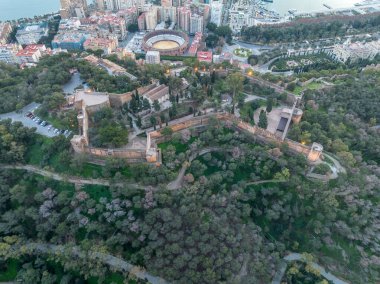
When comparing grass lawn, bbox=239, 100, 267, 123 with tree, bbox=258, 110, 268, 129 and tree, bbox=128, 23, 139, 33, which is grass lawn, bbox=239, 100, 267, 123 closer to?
tree, bbox=258, 110, 268, 129

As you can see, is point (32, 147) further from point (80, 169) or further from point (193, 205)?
point (193, 205)

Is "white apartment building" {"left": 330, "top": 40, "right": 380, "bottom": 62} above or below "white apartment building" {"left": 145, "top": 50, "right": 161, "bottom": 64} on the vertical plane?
above

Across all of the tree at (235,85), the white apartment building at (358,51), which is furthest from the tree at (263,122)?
the white apartment building at (358,51)

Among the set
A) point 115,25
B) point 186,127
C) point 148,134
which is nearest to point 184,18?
point 115,25

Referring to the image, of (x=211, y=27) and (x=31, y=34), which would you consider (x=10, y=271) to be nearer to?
(x=31, y=34)

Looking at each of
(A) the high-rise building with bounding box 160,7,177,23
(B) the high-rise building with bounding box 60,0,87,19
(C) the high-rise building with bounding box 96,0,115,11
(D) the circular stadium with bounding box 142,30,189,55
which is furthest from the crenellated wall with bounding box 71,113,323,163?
(C) the high-rise building with bounding box 96,0,115,11


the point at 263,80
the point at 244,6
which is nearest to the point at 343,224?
the point at 263,80
